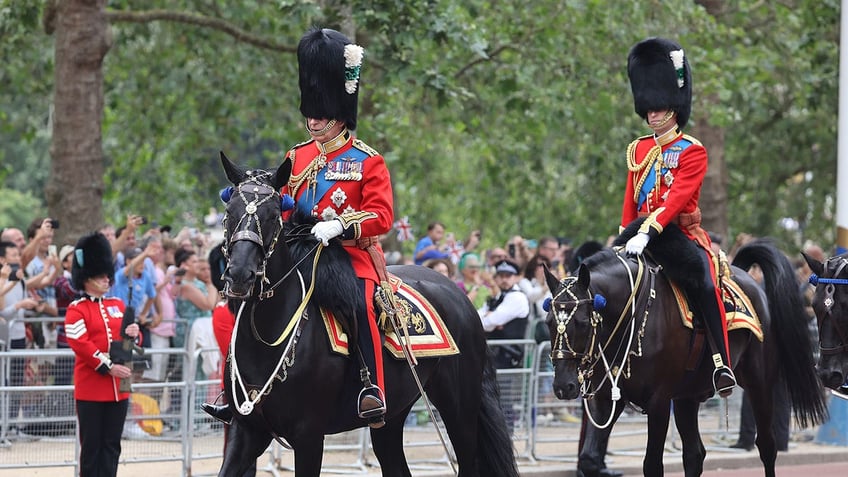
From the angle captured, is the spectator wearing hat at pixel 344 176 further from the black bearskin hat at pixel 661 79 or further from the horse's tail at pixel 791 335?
the horse's tail at pixel 791 335

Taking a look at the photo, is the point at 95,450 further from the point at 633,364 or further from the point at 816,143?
the point at 816,143

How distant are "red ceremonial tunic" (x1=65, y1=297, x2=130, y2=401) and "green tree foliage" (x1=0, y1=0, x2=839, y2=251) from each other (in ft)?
17.6

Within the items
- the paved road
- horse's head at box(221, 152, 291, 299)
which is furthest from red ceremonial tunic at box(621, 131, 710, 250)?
the paved road

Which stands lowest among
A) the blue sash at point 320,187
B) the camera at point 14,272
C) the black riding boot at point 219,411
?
the black riding boot at point 219,411

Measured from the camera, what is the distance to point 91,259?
9766 mm

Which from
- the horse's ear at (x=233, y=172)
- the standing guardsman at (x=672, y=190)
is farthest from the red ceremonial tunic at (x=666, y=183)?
the horse's ear at (x=233, y=172)

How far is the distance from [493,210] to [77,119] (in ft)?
41.5

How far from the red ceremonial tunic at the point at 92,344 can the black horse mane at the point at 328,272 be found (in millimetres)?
2303

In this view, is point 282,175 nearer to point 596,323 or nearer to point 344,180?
point 344,180

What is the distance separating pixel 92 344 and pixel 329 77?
270 centimetres

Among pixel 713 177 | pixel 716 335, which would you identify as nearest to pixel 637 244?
pixel 716 335

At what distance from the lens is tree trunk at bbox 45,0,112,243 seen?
15.1 metres

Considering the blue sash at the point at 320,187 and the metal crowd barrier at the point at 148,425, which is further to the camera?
the metal crowd barrier at the point at 148,425

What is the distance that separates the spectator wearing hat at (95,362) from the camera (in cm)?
973
